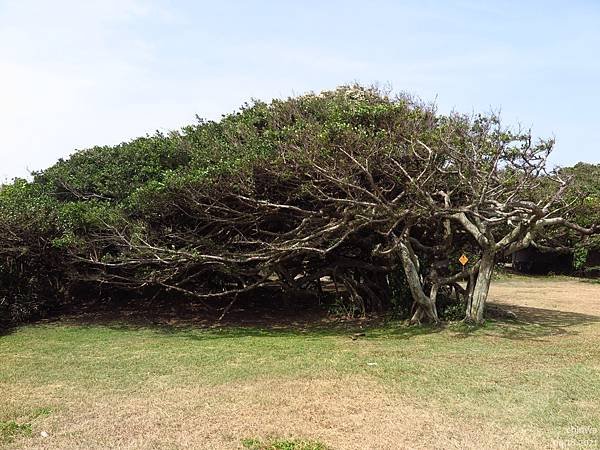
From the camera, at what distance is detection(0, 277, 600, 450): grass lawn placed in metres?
5.31

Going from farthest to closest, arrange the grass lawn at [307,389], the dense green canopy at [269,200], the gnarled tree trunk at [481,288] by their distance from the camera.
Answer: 1. the gnarled tree trunk at [481,288]
2. the dense green canopy at [269,200]
3. the grass lawn at [307,389]

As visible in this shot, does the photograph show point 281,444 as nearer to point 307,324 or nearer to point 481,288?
point 481,288

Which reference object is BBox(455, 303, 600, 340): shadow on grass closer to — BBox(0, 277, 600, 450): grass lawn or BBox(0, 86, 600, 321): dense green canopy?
BBox(0, 277, 600, 450): grass lawn

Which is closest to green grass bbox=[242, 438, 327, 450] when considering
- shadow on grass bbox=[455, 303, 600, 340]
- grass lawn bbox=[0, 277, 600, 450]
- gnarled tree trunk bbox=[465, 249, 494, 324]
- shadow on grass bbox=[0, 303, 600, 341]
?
grass lawn bbox=[0, 277, 600, 450]

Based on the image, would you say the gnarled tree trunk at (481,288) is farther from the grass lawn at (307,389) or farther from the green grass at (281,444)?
the green grass at (281,444)

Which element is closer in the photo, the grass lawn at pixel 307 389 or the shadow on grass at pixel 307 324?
the grass lawn at pixel 307 389

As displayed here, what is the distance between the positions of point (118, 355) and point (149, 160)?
5320 mm

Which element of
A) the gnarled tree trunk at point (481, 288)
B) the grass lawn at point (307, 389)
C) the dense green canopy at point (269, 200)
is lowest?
the grass lawn at point (307, 389)

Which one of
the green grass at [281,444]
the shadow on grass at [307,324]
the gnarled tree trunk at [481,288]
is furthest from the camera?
the gnarled tree trunk at [481,288]

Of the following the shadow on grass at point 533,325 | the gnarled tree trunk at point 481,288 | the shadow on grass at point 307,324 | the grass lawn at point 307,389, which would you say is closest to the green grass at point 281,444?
the grass lawn at point 307,389

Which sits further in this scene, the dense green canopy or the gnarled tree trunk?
the gnarled tree trunk

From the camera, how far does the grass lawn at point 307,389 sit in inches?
209

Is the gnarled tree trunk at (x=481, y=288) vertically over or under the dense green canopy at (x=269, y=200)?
under

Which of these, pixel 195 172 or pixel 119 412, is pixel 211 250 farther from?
pixel 119 412
